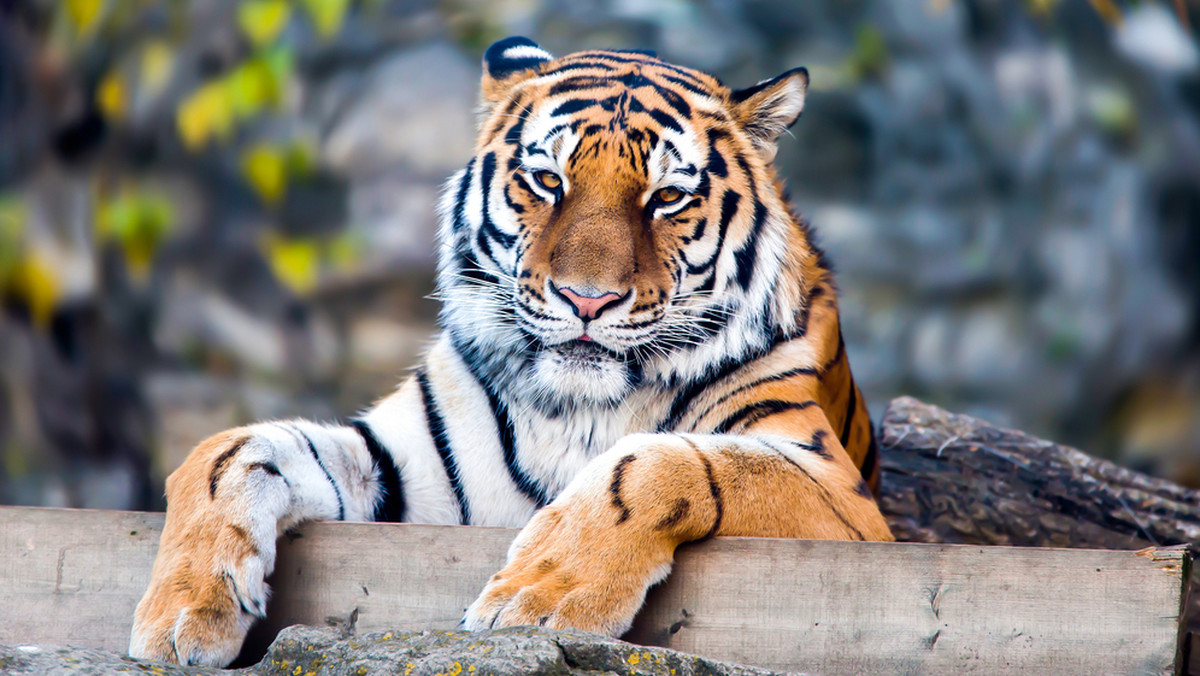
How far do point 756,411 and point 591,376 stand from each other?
0.32 metres

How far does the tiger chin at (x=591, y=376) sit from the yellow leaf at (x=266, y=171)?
2505mm

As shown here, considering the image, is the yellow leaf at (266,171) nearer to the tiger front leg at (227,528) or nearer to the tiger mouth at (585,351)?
the tiger front leg at (227,528)

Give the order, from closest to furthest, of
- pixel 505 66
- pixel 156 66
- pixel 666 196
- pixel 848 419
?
pixel 666 196 → pixel 505 66 → pixel 848 419 → pixel 156 66

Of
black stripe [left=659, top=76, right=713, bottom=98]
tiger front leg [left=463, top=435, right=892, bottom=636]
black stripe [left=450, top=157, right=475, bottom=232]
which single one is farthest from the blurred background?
tiger front leg [left=463, top=435, right=892, bottom=636]

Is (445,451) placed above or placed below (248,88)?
below

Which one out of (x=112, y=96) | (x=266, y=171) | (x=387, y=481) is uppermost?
(x=112, y=96)

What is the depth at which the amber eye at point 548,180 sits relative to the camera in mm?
2105

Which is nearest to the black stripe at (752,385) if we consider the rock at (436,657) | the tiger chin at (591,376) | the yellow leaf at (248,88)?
the tiger chin at (591,376)

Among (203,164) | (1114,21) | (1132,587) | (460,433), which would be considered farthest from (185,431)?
(1114,21)

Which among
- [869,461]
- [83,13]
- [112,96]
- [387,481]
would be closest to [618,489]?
[387,481]

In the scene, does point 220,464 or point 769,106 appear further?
point 769,106

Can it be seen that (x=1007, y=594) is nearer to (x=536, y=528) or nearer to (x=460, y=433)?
(x=536, y=528)

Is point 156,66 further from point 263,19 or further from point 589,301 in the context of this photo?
point 589,301

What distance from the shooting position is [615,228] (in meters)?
1.98
